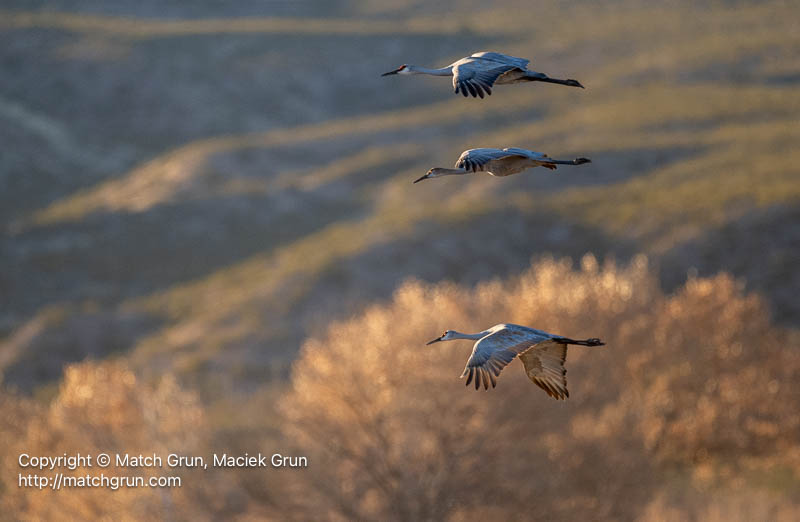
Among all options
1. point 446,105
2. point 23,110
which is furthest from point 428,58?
point 23,110

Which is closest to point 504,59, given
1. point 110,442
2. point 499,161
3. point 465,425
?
point 499,161

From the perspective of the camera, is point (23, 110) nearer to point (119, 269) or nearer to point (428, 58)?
point (119, 269)

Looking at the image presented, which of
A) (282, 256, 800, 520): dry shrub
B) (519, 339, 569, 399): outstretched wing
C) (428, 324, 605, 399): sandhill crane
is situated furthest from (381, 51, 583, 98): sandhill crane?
(282, 256, 800, 520): dry shrub

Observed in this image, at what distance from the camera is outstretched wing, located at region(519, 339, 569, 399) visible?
593 cm

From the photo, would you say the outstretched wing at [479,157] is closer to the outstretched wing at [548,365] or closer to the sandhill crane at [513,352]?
the sandhill crane at [513,352]

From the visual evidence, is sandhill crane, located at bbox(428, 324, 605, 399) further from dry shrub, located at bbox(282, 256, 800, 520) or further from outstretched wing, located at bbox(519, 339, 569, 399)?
dry shrub, located at bbox(282, 256, 800, 520)

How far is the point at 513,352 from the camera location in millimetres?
5508

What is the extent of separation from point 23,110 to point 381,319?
113814 mm

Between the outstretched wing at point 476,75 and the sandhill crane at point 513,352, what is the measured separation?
131 cm

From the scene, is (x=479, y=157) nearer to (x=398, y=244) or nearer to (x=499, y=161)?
(x=499, y=161)

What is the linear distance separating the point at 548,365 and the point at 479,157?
1.38 metres

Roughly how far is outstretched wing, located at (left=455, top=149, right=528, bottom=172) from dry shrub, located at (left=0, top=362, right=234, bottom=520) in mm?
37388

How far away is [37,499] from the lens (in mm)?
41656

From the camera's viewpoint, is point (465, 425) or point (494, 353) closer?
point (494, 353)
